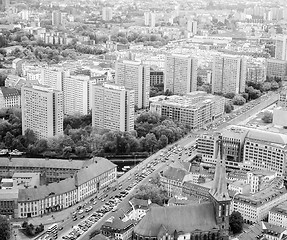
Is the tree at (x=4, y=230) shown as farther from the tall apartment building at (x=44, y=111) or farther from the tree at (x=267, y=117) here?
the tree at (x=267, y=117)

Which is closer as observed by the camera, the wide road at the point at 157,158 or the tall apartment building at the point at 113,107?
the wide road at the point at 157,158

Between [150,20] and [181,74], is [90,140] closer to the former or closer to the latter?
[181,74]

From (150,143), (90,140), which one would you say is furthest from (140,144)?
(90,140)

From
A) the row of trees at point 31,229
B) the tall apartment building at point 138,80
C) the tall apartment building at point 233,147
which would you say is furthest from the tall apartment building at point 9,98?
the row of trees at point 31,229

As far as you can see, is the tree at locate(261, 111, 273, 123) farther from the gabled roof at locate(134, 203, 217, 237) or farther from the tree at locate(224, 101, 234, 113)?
the gabled roof at locate(134, 203, 217, 237)

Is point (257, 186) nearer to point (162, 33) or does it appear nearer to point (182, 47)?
point (182, 47)

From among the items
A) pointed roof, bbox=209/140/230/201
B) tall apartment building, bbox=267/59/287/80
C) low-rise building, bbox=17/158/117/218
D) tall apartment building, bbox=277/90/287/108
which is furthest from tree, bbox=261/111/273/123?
pointed roof, bbox=209/140/230/201
